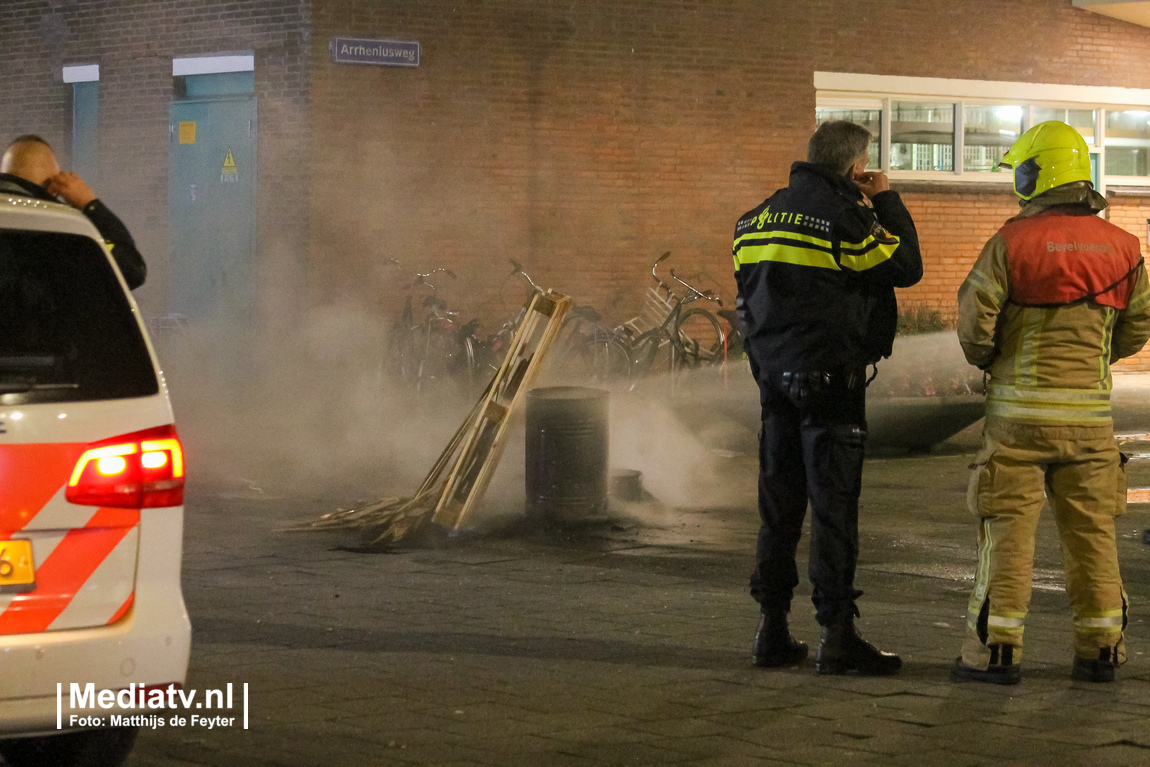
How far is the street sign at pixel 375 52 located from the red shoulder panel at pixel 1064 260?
10234 millimetres

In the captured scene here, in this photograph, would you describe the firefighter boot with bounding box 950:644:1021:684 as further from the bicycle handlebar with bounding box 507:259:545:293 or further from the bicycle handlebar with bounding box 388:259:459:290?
the bicycle handlebar with bounding box 388:259:459:290

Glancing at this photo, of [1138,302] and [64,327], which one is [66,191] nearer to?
[64,327]

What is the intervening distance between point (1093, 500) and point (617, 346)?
9759 millimetres

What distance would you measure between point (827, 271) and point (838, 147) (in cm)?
49

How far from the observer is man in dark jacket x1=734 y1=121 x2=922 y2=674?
545 cm

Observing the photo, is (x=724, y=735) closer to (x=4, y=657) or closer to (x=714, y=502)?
(x=4, y=657)

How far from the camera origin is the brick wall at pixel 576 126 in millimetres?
14797

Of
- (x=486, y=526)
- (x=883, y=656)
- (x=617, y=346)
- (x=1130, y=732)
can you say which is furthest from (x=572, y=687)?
(x=617, y=346)

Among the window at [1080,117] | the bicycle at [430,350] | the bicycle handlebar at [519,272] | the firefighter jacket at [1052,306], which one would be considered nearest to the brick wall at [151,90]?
the bicycle at [430,350]

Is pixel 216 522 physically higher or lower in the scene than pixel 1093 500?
lower

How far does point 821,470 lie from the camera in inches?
215

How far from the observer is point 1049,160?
17.9ft

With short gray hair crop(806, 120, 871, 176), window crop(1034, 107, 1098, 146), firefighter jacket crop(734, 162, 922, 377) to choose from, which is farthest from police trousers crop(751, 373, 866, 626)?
window crop(1034, 107, 1098, 146)

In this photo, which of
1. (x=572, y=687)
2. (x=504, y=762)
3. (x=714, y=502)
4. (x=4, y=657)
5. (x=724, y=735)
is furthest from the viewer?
(x=714, y=502)
